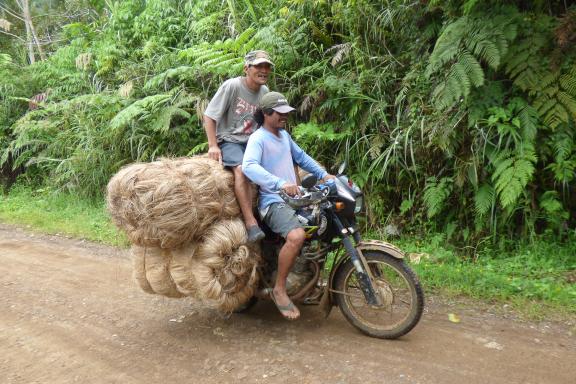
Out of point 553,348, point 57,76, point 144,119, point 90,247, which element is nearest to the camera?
point 553,348

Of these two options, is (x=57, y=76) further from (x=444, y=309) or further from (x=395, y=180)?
(x=444, y=309)

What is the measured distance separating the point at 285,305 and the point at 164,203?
124cm

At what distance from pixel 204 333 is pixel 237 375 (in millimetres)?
785

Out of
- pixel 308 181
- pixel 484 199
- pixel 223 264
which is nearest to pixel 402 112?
pixel 484 199

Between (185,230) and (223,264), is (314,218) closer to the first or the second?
(223,264)

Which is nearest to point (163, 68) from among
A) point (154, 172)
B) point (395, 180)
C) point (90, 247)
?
point (90, 247)

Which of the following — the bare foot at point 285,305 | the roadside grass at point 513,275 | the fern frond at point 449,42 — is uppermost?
the fern frond at point 449,42

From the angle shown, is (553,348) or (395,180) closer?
(553,348)

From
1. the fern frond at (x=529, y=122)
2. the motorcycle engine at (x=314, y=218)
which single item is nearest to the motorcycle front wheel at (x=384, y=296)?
the motorcycle engine at (x=314, y=218)

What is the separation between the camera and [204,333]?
4004 mm

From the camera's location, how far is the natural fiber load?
11.8ft

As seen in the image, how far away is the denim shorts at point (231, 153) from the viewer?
4160 mm

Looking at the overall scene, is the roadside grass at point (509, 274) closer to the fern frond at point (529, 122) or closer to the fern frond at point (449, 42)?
the fern frond at point (529, 122)

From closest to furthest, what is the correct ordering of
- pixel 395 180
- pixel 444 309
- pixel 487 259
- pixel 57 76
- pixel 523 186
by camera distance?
1. pixel 444 309
2. pixel 523 186
3. pixel 487 259
4. pixel 395 180
5. pixel 57 76
